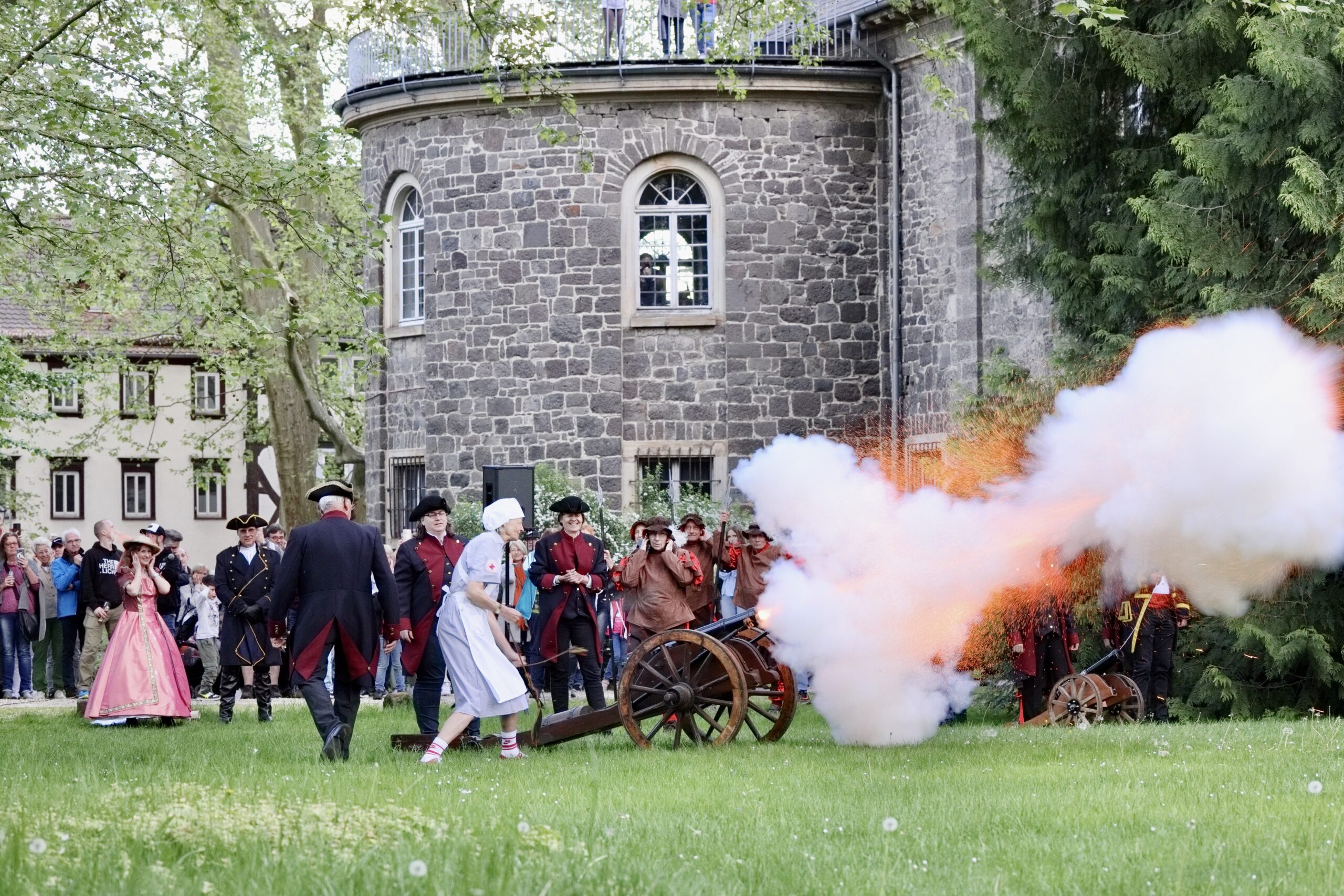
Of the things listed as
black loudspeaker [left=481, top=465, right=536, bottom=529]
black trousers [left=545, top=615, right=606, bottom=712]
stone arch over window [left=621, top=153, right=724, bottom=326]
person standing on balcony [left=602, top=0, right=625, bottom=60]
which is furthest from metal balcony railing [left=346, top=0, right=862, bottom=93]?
black trousers [left=545, top=615, right=606, bottom=712]

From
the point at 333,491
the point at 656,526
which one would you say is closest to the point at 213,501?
the point at 656,526

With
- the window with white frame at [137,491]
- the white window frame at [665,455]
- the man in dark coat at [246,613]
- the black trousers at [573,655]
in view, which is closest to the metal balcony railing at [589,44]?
the white window frame at [665,455]

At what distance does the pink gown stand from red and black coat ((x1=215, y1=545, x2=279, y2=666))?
57 cm

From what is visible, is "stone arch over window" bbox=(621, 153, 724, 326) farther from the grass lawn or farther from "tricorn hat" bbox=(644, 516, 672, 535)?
the grass lawn

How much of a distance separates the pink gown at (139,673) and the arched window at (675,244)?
11.7 metres

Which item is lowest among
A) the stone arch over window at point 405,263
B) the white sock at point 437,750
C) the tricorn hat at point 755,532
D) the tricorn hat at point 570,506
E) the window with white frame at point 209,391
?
the white sock at point 437,750

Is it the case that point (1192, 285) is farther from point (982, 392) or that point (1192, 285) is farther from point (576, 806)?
point (576, 806)

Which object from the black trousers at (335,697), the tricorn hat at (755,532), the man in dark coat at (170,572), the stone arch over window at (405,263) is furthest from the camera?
the stone arch over window at (405,263)

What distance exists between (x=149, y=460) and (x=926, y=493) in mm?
46815

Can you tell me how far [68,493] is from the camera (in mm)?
58594

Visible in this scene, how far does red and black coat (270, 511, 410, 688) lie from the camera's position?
42.4 feet

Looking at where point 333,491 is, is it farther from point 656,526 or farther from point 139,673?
point 139,673

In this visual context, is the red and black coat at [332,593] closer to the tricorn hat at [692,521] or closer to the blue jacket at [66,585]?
the tricorn hat at [692,521]

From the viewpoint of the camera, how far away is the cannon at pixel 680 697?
13734 millimetres
